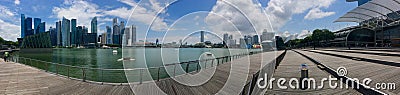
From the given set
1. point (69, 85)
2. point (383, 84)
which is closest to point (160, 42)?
point (69, 85)

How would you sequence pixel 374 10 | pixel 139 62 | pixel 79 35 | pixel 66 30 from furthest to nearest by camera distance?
pixel 79 35 < pixel 66 30 < pixel 374 10 < pixel 139 62

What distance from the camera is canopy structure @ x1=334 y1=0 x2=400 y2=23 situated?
4466cm

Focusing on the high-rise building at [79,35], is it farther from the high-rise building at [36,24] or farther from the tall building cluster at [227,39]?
the tall building cluster at [227,39]

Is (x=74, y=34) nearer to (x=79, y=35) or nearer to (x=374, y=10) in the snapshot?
(x=79, y=35)

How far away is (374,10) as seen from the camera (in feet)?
166

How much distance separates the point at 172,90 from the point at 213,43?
2.37 m

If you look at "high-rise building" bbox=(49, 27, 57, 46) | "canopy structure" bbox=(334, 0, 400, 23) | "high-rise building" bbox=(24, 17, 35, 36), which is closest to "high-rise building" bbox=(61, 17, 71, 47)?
"high-rise building" bbox=(49, 27, 57, 46)

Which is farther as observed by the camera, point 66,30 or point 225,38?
point 66,30

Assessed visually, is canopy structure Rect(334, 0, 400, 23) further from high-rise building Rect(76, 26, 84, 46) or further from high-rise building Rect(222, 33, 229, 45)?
high-rise building Rect(76, 26, 84, 46)

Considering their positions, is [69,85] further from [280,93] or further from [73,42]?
[73,42]

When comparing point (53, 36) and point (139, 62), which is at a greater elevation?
point (53, 36)

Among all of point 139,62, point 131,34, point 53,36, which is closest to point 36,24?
point 53,36

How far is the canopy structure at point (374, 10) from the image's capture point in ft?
147

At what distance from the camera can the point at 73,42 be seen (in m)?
124
